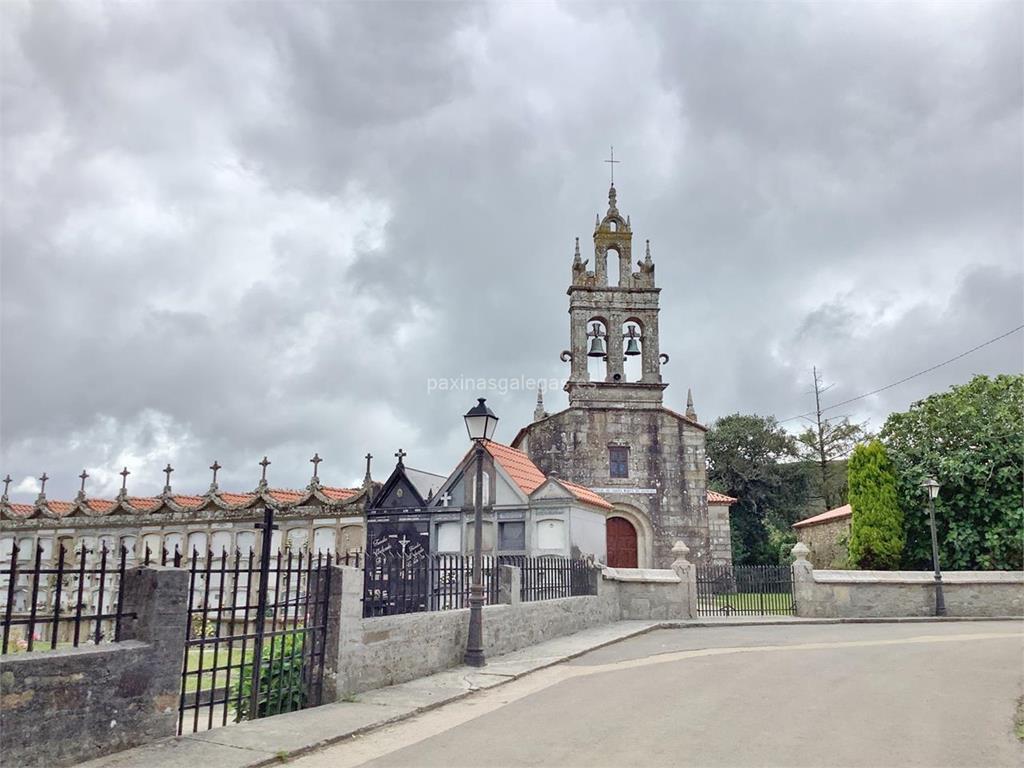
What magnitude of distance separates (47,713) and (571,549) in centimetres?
1535

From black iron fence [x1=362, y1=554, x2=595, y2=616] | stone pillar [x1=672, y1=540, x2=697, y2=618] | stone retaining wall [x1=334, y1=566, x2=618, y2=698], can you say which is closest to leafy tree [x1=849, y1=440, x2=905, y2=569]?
stone pillar [x1=672, y1=540, x2=697, y2=618]

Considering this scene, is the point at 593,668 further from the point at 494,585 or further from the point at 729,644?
the point at 729,644

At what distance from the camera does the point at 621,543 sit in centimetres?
2844

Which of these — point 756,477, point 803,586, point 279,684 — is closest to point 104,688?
point 279,684

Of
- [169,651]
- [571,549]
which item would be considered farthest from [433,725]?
[571,549]

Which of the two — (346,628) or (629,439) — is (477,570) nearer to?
(346,628)

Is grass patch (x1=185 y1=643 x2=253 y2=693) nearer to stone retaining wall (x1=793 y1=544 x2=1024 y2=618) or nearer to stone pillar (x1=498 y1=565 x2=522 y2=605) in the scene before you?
stone pillar (x1=498 y1=565 x2=522 y2=605)

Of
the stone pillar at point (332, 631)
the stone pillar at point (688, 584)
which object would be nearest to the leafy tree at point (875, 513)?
the stone pillar at point (688, 584)

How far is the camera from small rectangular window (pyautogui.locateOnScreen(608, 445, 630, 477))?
94.9ft

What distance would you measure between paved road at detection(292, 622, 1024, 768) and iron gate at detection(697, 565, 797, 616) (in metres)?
8.43

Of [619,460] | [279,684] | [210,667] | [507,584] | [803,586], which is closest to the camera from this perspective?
[279,684]

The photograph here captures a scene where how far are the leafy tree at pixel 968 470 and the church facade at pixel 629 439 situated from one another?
698cm

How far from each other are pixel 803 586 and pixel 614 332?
12.6 m

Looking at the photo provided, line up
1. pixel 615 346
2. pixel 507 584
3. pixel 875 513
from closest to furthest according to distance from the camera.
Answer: pixel 507 584, pixel 875 513, pixel 615 346
